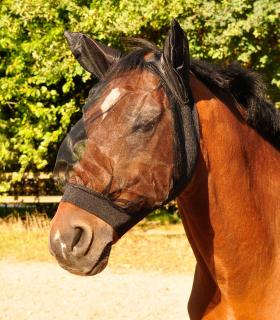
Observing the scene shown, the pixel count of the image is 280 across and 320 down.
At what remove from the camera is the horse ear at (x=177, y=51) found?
2.44 meters

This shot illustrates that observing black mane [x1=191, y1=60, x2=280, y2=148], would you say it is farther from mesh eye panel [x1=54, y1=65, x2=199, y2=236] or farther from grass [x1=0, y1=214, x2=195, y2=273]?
grass [x1=0, y1=214, x2=195, y2=273]

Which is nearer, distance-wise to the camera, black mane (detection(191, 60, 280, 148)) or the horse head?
the horse head

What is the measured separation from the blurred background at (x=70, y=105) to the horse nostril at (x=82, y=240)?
14.1 ft

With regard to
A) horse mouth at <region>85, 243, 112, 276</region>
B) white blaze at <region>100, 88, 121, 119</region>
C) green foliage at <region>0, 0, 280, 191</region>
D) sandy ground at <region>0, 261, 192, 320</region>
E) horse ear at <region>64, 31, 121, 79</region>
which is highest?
horse ear at <region>64, 31, 121, 79</region>

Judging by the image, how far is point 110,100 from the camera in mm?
2432

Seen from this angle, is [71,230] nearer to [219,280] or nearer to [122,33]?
[219,280]

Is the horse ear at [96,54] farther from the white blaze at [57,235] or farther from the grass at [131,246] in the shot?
the grass at [131,246]

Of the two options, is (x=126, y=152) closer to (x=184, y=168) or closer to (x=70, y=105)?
(x=184, y=168)

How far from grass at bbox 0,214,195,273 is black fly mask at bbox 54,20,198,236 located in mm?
6158

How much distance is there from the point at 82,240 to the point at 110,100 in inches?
22.5

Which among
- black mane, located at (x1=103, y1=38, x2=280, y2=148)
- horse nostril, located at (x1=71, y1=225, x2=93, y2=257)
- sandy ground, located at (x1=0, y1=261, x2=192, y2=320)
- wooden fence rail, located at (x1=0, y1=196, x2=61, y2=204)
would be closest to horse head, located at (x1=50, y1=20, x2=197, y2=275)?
horse nostril, located at (x1=71, y1=225, x2=93, y2=257)

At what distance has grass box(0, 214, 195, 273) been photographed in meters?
8.83

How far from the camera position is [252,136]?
2.80 m

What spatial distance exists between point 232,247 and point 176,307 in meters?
4.28
